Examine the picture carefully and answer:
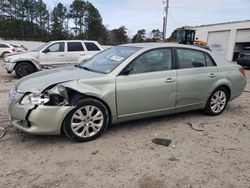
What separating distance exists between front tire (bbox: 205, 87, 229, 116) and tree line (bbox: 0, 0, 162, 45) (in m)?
47.3

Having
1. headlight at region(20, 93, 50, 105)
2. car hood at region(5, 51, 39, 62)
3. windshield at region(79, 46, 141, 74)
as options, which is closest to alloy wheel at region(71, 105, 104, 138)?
headlight at region(20, 93, 50, 105)

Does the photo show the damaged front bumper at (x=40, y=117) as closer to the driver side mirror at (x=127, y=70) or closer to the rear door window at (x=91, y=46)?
the driver side mirror at (x=127, y=70)

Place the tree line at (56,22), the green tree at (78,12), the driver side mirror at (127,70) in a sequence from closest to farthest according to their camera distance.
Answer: the driver side mirror at (127,70) → the tree line at (56,22) → the green tree at (78,12)

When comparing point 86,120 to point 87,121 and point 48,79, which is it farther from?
point 48,79

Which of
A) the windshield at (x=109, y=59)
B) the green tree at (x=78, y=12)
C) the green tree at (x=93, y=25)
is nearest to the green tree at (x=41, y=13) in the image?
the green tree at (x=78, y=12)

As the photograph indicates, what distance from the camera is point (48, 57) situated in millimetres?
10320

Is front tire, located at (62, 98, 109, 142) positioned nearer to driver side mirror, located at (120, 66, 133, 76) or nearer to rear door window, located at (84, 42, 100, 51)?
driver side mirror, located at (120, 66, 133, 76)

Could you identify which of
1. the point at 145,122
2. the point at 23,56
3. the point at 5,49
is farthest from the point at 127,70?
the point at 5,49

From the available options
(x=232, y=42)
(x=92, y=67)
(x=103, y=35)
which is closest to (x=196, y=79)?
(x=92, y=67)

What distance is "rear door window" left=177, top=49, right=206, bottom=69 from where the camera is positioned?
4.80m

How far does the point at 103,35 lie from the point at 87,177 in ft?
186

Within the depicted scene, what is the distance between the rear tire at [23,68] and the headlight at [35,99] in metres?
7.07

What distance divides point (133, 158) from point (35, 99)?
162 cm

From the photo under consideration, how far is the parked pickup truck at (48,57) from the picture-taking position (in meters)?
10.2
